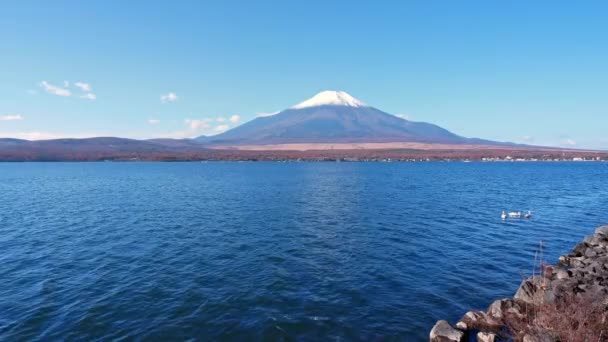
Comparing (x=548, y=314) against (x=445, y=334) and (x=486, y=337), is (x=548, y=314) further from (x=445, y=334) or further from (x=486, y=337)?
(x=445, y=334)

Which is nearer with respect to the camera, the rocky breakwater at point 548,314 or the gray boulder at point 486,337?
the rocky breakwater at point 548,314

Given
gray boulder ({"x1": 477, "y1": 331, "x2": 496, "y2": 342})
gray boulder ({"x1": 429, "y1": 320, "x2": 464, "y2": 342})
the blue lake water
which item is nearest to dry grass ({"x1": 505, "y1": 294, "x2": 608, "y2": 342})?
gray boulder ({"x1": 477, "y1": 331, "x2": 496, "y2": 342})

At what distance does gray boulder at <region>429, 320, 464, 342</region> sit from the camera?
46.1 feet

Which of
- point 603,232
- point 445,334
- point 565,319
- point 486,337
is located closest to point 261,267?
point 445,334

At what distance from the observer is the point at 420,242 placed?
1216 inches

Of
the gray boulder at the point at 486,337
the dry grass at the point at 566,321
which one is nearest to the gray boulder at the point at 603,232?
the dry grass at the point at 566,321

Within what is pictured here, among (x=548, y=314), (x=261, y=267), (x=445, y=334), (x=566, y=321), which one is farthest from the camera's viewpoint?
(x=261, y=267)

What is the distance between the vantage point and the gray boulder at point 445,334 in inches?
553

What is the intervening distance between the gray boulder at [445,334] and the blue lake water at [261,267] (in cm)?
89

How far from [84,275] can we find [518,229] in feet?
139

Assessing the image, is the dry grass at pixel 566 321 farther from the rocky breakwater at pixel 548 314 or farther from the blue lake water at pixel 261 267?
the blue lake water at pixel 261 267

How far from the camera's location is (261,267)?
2441cm

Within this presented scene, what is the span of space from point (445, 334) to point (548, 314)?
14.3 ft

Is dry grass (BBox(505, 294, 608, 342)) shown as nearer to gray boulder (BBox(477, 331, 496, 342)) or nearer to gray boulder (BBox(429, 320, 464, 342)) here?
gray boulder (BBox(477, 331, 496, 342))
